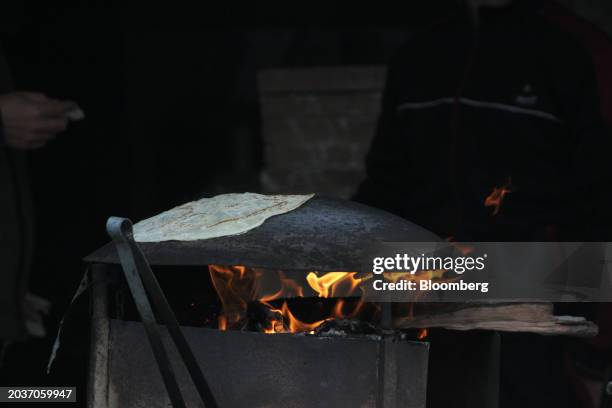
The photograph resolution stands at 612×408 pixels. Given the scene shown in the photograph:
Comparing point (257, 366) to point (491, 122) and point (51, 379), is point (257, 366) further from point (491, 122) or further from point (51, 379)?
point (51, 379)

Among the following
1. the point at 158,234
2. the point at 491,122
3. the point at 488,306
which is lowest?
the point at 488,306

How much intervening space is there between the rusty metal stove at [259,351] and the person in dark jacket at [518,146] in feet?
2.44

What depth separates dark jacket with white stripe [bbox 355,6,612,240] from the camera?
3.27 m

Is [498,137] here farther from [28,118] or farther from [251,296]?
[28,118]

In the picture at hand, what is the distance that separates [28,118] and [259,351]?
71.2 inches

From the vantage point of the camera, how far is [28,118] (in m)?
3.87

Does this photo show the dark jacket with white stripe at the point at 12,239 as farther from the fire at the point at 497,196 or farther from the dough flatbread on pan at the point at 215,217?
the fire at the point at 497,196

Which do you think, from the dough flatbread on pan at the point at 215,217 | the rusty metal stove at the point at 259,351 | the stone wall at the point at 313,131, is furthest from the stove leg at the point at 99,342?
the stone wall at the point at 313,131

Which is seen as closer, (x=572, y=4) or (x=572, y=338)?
(x=572, y=338)

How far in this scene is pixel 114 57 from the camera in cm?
503

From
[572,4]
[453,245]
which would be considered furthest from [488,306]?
[572,4]

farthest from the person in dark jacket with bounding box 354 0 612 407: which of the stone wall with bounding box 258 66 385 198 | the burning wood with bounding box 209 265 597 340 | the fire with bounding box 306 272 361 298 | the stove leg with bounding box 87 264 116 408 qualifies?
the stove leg with bounding box 87 264 116 408

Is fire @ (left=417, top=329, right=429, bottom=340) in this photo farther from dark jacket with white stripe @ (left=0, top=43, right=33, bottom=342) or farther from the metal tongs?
dark jacket with white stripe @ (left=0, top=43, right=33, bottom=342)

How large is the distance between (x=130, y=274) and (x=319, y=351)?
0.51 m
